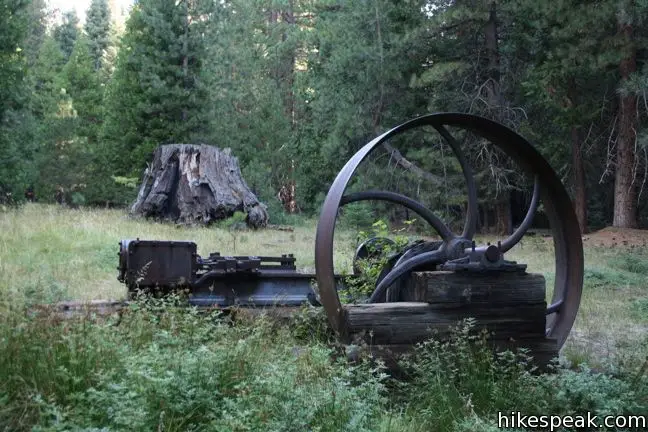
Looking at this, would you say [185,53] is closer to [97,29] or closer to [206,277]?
[206,277]

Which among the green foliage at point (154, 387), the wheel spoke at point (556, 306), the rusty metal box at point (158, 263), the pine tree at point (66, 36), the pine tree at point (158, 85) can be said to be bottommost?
the green foliage at point (154, 387)

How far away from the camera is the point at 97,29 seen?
5603 centimetres

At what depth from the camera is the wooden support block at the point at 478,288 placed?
15.7 ft

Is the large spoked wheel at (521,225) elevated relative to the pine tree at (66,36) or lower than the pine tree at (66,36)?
lower

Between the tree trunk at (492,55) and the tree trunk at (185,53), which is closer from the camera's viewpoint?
the tree trunk at (492,55)

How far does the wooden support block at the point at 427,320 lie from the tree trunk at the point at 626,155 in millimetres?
13904

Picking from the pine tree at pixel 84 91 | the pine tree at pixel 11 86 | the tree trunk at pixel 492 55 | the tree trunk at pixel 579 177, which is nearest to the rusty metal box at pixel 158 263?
the pine tree at pixel 11 86

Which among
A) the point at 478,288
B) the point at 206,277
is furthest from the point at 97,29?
the point at 478,288

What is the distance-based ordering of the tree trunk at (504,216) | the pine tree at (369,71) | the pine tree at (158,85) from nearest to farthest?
1. the tree trunk at (504,216)
2. the pine tree at (369,71)
3. the pine tree at (158,85)

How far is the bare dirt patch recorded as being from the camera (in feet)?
52.9

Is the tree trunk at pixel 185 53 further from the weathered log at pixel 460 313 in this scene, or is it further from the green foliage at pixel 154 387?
the green foliage at pixel 154 387

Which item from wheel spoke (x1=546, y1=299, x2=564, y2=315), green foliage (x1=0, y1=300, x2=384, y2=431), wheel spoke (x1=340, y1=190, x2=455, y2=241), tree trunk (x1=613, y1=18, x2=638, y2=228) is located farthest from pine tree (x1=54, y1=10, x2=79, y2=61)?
green foliage (x1=0, y1=300, x2=384, y2=431)

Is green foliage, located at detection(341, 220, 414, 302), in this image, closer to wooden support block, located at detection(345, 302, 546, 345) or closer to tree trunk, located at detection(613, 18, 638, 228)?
wooden support block, located at detection(345, 302, 546, 345)

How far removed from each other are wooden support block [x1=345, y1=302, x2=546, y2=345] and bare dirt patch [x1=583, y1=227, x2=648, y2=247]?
12193 millimetres
